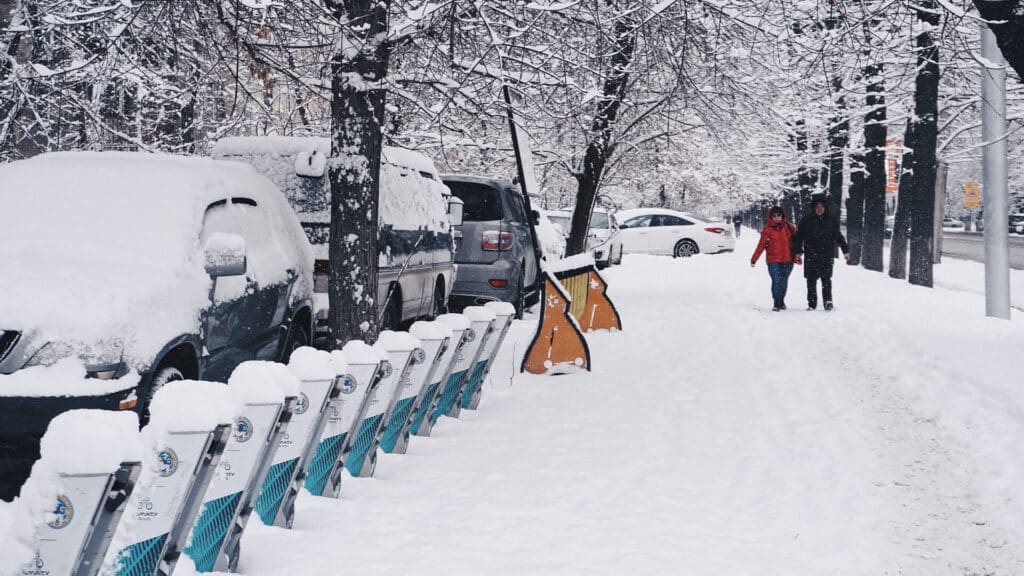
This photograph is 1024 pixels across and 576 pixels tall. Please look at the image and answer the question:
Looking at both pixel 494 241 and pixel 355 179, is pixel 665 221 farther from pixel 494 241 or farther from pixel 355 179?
pixel 355 179

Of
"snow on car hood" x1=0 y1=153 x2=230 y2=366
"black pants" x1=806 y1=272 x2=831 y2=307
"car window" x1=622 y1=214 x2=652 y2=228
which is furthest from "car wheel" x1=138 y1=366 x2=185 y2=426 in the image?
"car window" x1=622 y1=214 x2=652 y2=228

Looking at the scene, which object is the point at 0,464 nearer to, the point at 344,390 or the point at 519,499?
the point at 344,390

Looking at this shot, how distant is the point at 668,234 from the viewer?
124 ft

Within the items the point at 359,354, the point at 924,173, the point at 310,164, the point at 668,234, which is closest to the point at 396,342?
the point at 359,354

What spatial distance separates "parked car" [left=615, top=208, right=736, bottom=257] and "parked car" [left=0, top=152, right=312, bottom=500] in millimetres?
30677

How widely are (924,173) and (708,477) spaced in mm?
16408

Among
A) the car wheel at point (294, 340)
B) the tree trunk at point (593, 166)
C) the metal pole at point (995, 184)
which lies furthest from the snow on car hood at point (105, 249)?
the metal pole at point (995, 184)

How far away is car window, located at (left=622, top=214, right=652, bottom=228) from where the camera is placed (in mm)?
37906

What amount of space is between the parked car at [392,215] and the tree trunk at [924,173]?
39.5 ft

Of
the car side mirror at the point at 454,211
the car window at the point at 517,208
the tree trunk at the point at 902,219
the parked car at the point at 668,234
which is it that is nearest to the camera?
the car side mirror at the point at 454,211

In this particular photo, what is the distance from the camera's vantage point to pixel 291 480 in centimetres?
492

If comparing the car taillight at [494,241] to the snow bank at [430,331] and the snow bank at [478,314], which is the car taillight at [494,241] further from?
the snow bank at [430,331]

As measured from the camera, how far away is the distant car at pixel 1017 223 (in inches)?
2659

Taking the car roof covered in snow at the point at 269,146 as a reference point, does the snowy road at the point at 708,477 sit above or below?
below
